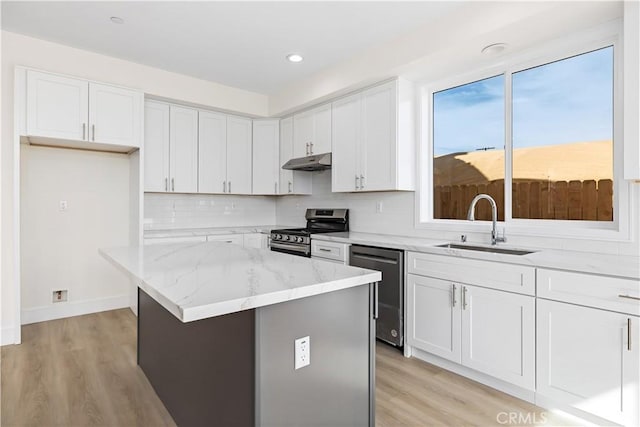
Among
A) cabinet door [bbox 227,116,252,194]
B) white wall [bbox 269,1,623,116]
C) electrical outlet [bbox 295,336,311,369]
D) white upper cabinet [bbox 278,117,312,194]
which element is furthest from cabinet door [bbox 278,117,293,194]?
electrical outlet [bbox 295,336,311,369]

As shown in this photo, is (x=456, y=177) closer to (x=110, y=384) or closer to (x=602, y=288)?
(x=602, y=288)

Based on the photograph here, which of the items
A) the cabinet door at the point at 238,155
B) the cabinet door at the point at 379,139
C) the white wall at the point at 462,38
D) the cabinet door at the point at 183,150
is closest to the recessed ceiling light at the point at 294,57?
the white wall at the point at 462,38

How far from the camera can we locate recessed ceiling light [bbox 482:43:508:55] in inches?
101

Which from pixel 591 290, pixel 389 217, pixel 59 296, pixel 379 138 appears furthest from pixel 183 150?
pixel 591 290

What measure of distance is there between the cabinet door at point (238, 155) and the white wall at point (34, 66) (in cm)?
76

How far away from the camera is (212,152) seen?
4.38 meters

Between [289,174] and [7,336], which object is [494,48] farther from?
[7,336]

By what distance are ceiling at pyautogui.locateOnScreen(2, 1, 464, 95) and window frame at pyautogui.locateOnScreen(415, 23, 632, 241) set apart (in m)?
0.69

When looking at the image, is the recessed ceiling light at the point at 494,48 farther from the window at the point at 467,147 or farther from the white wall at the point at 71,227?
the white wall at the point at 71,227

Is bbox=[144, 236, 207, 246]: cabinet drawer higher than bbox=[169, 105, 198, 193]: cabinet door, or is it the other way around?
bbox=[169, 105, 198, 193]: cabinet door

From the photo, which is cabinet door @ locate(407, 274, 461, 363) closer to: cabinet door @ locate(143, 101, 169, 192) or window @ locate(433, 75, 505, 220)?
window @ locate(433, 75, 505, 220)

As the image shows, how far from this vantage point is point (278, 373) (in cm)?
133

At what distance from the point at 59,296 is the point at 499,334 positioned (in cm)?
422

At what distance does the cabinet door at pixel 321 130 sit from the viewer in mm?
3961
